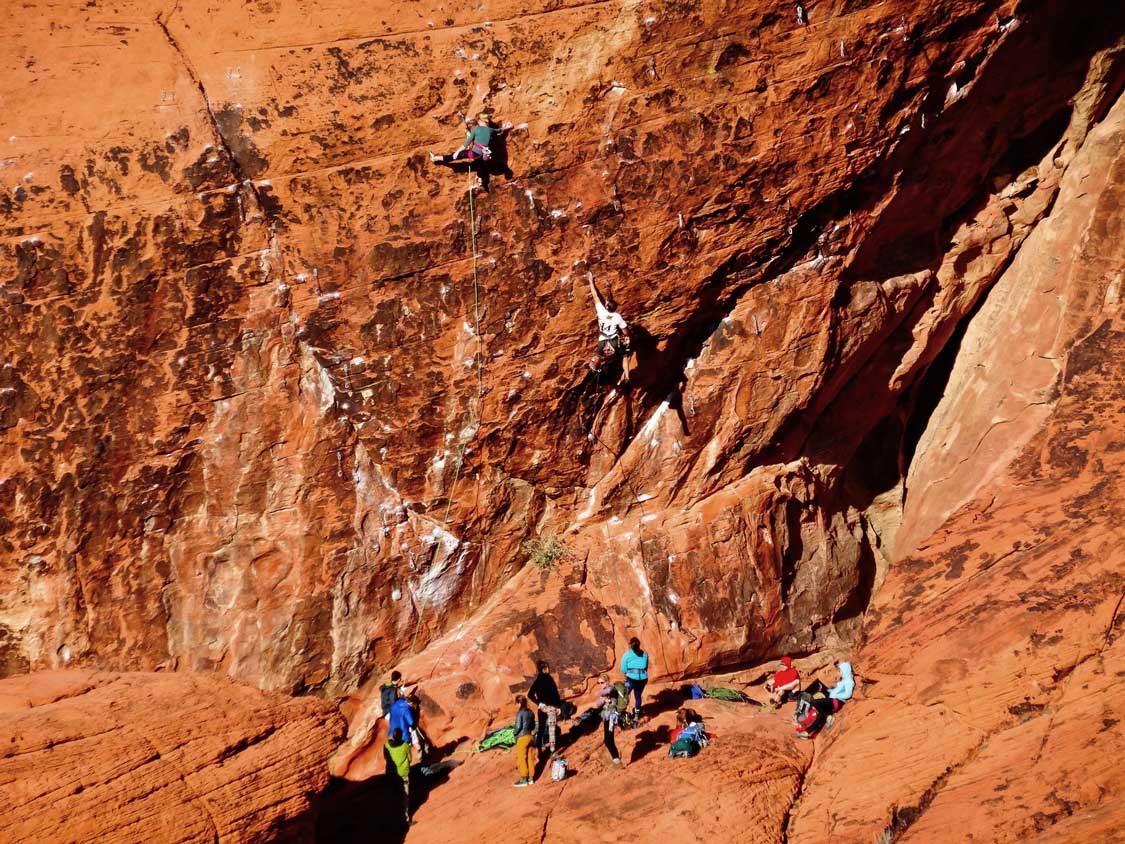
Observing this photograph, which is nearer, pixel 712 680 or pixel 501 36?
pixel 501 36

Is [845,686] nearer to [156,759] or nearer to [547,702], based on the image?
[547,702]

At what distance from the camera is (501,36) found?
11.5 m

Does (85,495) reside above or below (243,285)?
below

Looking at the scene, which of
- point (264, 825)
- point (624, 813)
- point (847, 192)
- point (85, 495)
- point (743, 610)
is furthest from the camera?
point (743, 610)

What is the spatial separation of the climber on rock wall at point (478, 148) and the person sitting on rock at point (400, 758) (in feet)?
22.6

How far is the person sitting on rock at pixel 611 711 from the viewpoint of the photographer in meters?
11.1

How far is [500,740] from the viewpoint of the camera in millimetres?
12078

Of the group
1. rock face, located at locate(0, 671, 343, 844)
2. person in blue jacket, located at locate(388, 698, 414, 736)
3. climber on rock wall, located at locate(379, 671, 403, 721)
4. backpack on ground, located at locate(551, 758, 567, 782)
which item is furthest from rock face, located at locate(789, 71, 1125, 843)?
rock face, located at locate(0, 671, 343, 844)

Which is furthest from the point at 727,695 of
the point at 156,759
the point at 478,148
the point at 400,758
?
the point at 478,148

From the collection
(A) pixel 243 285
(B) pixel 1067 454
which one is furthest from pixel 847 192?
(A) pixel 243 285

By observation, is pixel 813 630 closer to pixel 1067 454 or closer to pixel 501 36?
pixel 1067 454

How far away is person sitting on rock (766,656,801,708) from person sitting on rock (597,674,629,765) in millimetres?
2268

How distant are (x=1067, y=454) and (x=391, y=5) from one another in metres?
10.3

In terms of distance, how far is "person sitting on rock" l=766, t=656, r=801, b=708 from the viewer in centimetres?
1285
